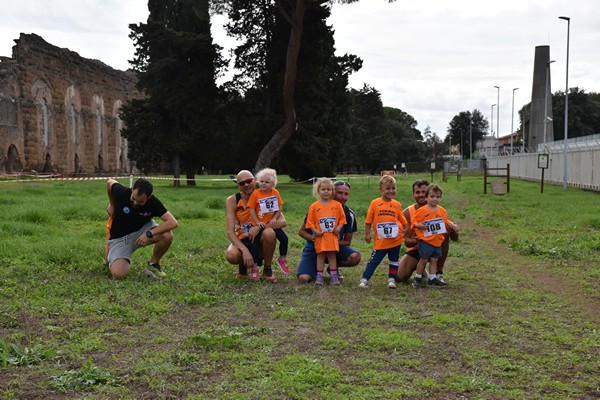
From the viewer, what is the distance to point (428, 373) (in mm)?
4215

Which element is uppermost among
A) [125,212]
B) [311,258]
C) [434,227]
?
[125,212]

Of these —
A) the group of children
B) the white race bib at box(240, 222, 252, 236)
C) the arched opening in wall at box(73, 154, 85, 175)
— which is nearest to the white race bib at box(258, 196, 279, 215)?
the group of children

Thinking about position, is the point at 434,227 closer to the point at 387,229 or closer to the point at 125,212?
the point at 387,229

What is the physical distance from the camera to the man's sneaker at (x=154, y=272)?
24.6 ft

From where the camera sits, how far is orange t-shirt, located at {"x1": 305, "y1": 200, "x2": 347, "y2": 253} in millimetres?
7543

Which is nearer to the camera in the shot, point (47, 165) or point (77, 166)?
point (47, 165)

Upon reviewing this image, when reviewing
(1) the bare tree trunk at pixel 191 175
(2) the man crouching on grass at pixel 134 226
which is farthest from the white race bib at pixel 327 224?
(1) the bare tree trunk at pixel 191 175

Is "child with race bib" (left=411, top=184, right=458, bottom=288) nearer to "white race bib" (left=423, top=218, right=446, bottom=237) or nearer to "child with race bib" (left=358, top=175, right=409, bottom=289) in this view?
"white race bib" (left=423, top=218, right=446, bottom=237)

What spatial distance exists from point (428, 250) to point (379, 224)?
653 mm

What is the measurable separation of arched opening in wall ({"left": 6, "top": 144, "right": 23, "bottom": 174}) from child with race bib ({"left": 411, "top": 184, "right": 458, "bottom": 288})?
117 ft

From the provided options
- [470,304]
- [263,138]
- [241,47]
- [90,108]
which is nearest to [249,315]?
[470,304]

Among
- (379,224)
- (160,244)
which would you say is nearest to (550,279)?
(379,224)

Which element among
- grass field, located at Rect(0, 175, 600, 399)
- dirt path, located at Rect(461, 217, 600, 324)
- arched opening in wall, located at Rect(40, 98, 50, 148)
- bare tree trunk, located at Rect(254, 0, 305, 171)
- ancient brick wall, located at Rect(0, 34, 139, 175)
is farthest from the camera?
arched opening in wall, located at Rect(40, 98, 50, 148)

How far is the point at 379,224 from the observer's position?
745 cm
